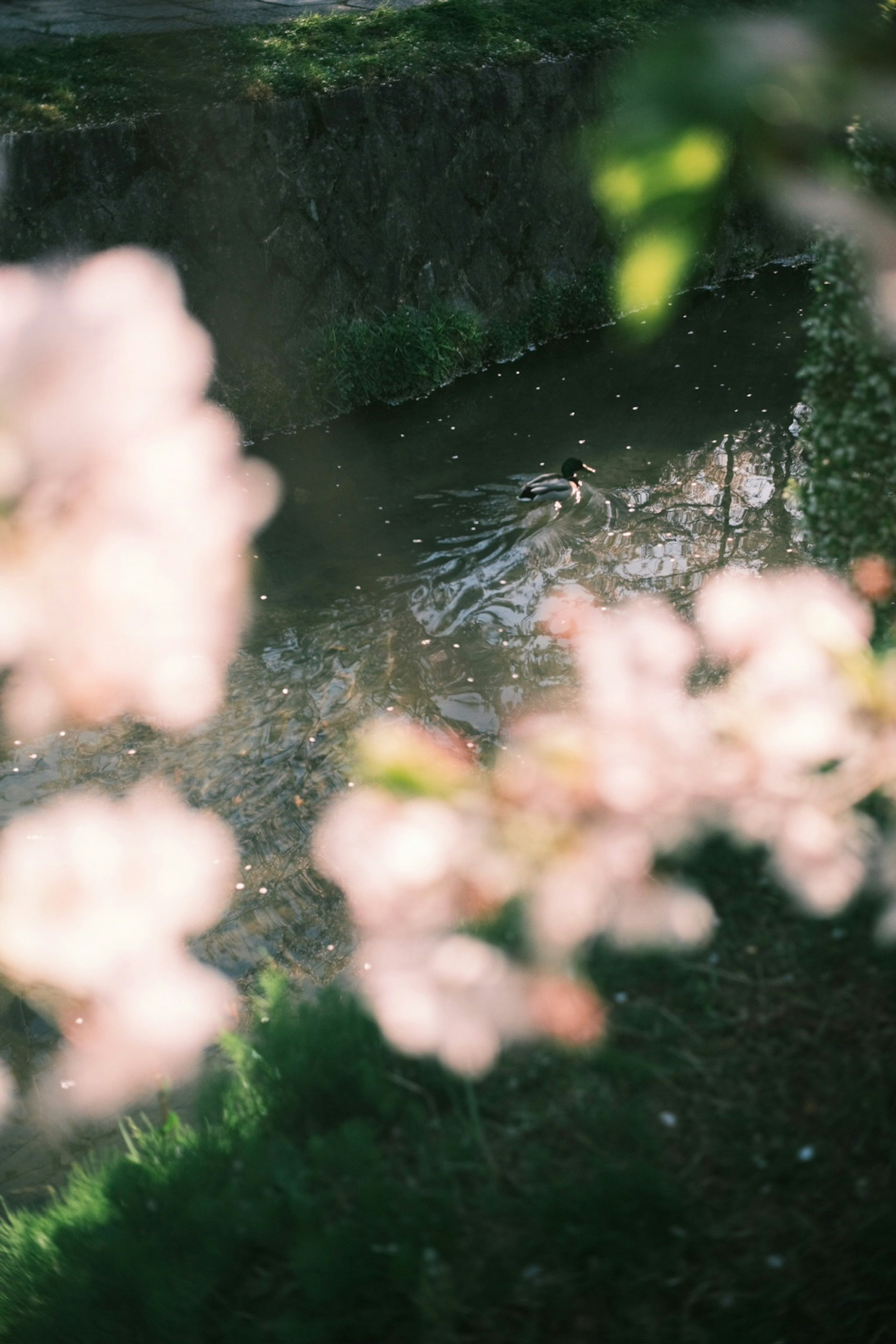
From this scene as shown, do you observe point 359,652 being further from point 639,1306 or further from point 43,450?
point 639,1306

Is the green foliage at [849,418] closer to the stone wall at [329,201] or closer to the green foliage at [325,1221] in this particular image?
the green foliage at [325,1221]

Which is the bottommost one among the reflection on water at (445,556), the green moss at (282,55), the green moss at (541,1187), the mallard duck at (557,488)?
the reflection on water at (445,556)

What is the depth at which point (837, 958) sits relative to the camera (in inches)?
106

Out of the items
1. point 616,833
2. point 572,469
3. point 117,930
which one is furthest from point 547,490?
point 616,833

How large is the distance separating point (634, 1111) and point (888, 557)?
1.87 m

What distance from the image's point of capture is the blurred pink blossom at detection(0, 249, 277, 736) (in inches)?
201

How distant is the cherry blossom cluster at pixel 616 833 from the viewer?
2.68 metres

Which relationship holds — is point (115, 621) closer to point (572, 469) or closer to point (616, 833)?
point (572, 469)

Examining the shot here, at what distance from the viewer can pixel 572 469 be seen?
6289 mm

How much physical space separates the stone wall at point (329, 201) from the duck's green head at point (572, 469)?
88.4 inches

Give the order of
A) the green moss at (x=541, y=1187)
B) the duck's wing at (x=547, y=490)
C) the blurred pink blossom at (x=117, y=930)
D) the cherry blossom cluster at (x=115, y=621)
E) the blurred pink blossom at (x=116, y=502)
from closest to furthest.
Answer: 1. the green moss at (x=541, y=1187)
2. the blurred pink blossom at (x=117, y=930)
3. the cherry blossom cluster at (x=115, y=621)
4. the blurred pink blossom at (x=116, y=502)
5. the duck's wing at (x=547, y=490)

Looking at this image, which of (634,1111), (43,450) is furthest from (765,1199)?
(43,450)

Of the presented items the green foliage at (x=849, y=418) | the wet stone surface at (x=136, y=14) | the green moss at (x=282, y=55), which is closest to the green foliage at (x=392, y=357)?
the green moss at (x=282, y=55)

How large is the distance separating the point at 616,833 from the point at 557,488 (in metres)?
3.58
